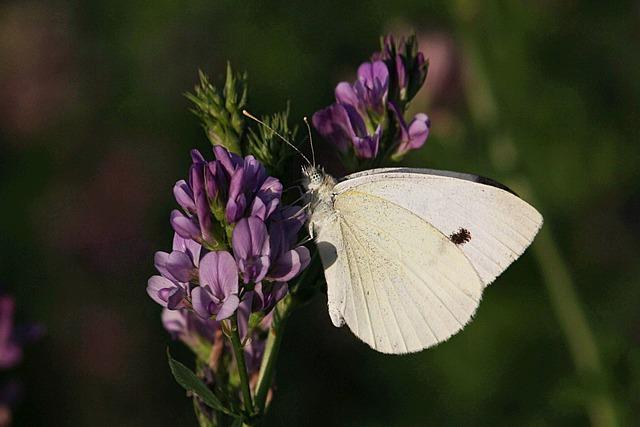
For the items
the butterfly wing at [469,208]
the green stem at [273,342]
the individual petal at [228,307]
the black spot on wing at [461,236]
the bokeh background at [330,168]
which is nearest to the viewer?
the individual petal at [228,307]

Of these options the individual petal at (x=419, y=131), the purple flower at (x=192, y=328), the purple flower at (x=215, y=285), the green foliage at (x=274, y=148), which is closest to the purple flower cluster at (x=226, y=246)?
the purple flower at (x=215, y=285)

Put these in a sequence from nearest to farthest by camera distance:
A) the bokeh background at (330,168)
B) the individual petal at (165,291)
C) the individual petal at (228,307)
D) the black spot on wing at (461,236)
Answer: the individual petal at (228,307) → the individual petal at (165,291) → the black spot on wing at (461,236) → the bokeh background at (330,168)

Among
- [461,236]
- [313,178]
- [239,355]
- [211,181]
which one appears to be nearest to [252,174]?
[211,181]

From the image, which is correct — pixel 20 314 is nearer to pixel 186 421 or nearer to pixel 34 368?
pixel 34 368

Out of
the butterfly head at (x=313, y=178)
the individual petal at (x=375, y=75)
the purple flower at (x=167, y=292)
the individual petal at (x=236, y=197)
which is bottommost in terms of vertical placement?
the purple flower at (x=167, y=292)

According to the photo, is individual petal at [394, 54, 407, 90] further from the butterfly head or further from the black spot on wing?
the black spot on wing

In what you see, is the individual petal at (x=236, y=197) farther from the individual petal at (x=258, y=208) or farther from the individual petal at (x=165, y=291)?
the individual petal at (x=165, y=291)

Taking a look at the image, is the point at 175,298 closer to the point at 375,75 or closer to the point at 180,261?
the point at 180,261
